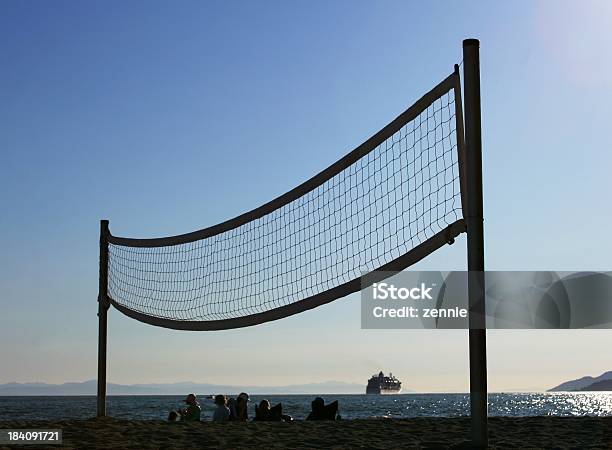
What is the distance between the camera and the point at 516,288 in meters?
9.25

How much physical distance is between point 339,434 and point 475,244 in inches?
88.9

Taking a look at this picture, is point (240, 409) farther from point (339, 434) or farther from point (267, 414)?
point (339, 434)

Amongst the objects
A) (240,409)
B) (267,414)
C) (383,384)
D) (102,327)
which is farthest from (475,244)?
(383,384)

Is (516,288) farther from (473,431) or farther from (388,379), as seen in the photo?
(388,379)

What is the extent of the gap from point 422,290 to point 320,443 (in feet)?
9.60

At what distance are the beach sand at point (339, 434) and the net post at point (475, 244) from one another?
35 cm

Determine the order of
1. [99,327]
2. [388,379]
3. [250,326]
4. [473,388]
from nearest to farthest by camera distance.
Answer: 1. [473,388]
2. [250,326]
3. [99,327]
4. [388,379]

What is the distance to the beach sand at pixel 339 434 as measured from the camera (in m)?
7.17

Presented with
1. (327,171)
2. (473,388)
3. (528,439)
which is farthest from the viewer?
Result: (327,171)

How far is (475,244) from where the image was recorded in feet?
22.6

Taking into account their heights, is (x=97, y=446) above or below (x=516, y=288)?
below

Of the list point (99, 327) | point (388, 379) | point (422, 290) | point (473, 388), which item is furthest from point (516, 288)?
point (388, 379)

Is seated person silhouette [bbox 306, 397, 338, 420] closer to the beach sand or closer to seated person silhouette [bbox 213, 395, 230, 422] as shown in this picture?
seated person silhouette [bbox 213, 395, 230, 422]

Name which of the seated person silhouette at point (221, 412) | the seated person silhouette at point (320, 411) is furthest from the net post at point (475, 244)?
the seated person silhouette at point (221, 412)
